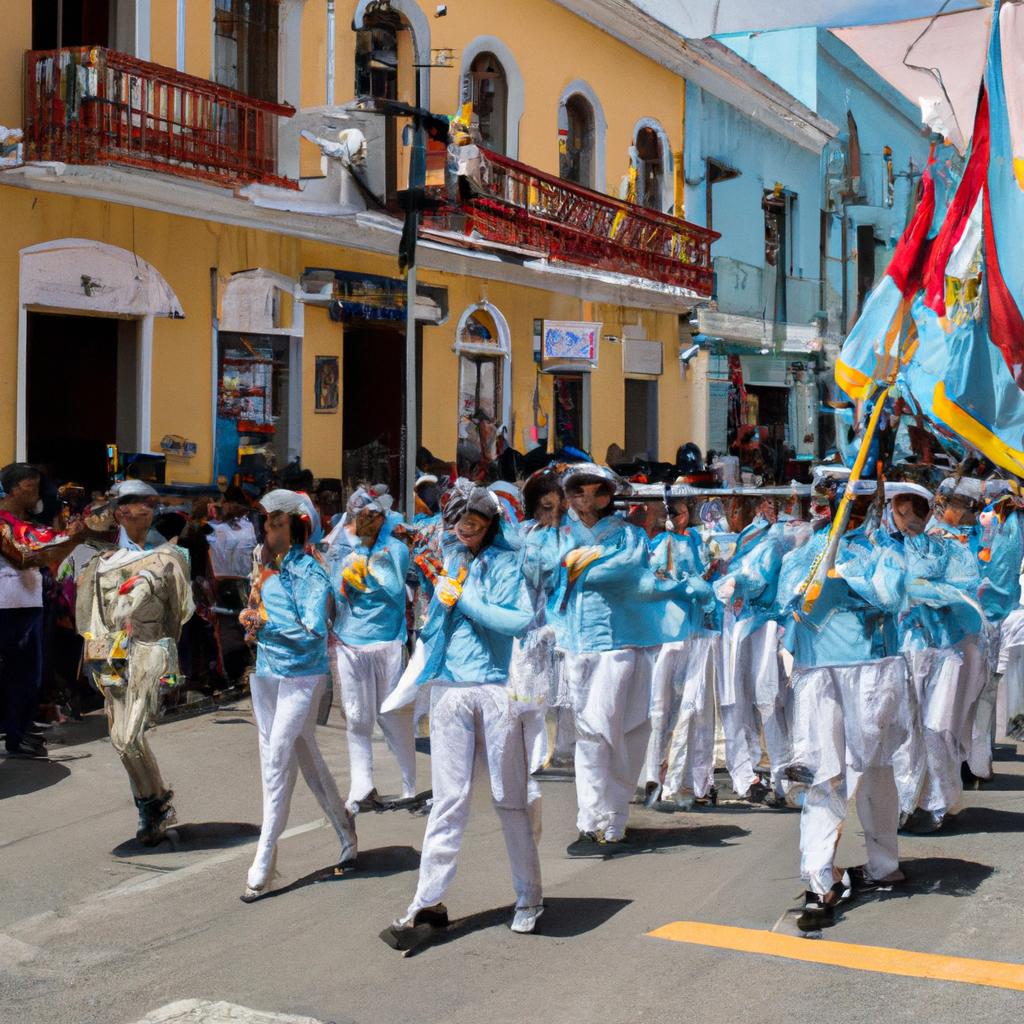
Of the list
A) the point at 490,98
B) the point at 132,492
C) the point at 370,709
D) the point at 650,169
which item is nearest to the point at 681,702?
the point at 370,709

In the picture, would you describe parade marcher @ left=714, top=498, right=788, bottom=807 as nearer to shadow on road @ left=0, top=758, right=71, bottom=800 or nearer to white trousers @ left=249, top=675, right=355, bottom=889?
white trousers @ left=249, top=675, right=355, bottom=889

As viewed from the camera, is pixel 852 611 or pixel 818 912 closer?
pixel 818 912

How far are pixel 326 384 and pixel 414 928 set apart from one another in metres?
11.8

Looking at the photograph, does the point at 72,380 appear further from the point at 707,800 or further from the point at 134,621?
the point at 707,800

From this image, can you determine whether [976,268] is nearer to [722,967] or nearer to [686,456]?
[722,967]

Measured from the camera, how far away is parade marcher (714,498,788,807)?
9.30 m

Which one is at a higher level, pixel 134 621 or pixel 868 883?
pixel 134 621

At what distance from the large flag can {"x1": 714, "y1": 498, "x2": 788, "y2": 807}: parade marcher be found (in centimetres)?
202

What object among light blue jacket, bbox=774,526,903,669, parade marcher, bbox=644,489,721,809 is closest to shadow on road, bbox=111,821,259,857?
parade marcher, bbox=644,489,721,809

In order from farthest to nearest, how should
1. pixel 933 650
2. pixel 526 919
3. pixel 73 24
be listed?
pixel 73 24 → pixel 933 650 → pixel 526 919

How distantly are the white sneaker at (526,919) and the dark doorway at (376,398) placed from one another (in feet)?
41.9

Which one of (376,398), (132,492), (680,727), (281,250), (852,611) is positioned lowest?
(680,727)

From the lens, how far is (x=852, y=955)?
6.14 metres

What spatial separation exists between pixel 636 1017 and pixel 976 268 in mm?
3739
